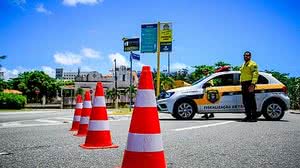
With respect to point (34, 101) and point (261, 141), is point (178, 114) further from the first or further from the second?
point (34, 101)

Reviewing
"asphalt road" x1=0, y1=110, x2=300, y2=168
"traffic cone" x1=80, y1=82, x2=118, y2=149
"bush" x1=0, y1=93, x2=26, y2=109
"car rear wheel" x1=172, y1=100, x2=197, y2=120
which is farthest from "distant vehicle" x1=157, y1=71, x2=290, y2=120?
"bush" x1=0, y1=93, x2=26, y2=109

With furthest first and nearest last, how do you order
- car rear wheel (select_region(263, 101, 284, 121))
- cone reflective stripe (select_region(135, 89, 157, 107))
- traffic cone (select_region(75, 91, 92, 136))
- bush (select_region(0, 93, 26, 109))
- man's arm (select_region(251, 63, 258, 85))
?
bush (select_region(0, 93, 26, 109)) < car rear wheel (select_region(263, 101, 284, 121)) < man's arm (select_region(251, 63, 258, 85)) < traffic cone (select_region(75, 91, 92, 136)) < cone reflective stripe (select_region(135, 89, 157, 107))

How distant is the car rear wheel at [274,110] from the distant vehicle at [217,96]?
150mm

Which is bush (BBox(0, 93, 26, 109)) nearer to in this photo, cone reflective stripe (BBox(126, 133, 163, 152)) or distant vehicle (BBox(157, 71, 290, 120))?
distant vehicle (BBox(157, 71, 290, 120))

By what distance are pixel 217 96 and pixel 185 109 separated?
1172mm

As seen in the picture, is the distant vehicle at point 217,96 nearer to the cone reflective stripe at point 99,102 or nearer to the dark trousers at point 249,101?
the dark trousers at point 249,101

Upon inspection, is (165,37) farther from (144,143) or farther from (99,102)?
(144,143)

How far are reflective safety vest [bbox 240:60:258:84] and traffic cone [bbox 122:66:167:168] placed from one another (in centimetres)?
700

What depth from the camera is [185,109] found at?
11.1 meters

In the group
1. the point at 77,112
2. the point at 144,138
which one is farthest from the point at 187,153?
the point at 77,112

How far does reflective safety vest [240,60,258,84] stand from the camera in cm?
961

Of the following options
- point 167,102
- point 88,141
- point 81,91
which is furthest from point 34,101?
point 88,141

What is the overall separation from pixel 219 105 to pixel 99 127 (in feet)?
22.8

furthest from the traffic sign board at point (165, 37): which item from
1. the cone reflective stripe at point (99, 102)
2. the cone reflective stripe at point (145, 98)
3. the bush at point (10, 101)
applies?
the cone reflective stripe at point (145, 98)
